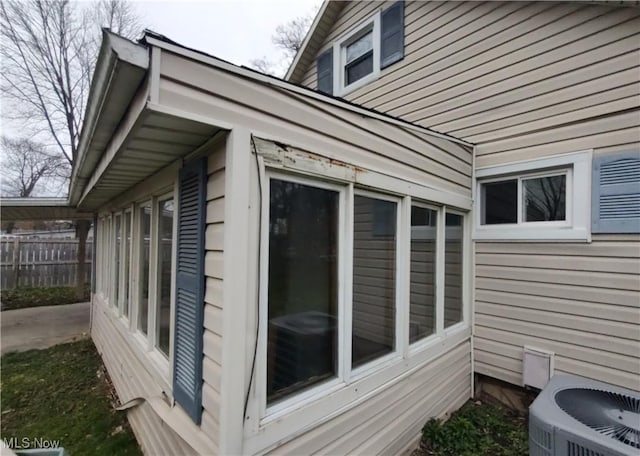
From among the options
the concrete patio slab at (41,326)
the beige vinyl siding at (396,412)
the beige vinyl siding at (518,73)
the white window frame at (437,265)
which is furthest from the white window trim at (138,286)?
the beige vinyl siding at (518,73)

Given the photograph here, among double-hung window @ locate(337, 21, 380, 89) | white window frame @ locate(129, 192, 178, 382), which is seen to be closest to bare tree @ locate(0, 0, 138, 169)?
double-hung window @ locate(337, 21, 380, 89)

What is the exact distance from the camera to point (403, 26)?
5023 millimetres

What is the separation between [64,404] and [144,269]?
2363 millimetres

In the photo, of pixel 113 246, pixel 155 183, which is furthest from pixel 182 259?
pixel 113 246

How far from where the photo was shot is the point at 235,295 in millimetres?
1657

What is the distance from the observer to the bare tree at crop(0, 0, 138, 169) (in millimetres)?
11430

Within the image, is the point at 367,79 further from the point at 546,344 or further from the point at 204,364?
the point at 204,364

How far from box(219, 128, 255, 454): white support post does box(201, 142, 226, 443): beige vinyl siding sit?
0.09m

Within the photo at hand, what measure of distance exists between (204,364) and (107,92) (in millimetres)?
1524

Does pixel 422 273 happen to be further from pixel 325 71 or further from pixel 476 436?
A: pixel 325 71

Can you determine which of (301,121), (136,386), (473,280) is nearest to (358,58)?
(473,280)

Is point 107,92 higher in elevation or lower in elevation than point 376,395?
higher

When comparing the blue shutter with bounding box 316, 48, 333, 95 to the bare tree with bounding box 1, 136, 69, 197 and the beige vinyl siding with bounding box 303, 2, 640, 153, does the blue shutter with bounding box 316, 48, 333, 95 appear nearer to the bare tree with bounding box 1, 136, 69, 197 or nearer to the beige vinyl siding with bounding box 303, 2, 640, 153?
the beige vinyl siding with bounding box 303, 2, 640, 153

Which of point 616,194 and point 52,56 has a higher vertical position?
point 52,56
